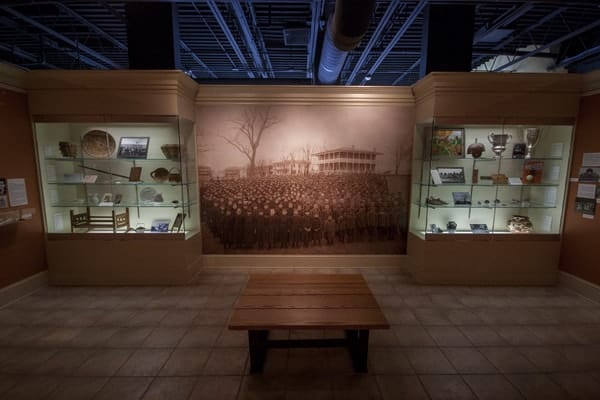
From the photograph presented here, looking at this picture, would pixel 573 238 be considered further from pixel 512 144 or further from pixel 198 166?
pixel 198 166

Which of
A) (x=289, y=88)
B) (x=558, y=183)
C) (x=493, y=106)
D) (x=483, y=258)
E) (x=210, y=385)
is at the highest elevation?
(x=289, y=88)

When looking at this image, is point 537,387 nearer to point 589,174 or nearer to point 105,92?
point 589,174

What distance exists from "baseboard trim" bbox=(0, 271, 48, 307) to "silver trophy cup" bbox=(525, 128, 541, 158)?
6.79 meters

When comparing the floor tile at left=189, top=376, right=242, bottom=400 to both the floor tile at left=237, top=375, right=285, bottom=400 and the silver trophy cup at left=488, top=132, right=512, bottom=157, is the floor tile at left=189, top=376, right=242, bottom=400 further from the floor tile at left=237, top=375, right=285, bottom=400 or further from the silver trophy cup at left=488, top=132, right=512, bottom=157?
the silver trophy cup at left=488, top=132, right=512, bottom=157

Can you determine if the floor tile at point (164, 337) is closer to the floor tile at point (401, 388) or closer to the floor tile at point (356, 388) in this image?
the floor tile at point (356, 388)

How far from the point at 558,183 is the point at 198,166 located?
5.11m

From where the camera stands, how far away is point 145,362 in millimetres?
2129

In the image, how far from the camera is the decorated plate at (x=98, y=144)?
352 centimetres

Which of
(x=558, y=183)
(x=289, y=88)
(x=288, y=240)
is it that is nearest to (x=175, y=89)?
(x=289, y=88)

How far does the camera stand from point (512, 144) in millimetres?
3590

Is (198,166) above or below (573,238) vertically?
above

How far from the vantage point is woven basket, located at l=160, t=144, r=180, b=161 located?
3.48 metres

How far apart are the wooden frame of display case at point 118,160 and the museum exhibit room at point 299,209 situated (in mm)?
25

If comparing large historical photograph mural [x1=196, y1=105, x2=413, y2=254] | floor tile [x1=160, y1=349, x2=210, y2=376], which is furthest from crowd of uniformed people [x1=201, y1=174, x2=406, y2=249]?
floor tile [x1=160, y1=349, x2=210, y2=376]
